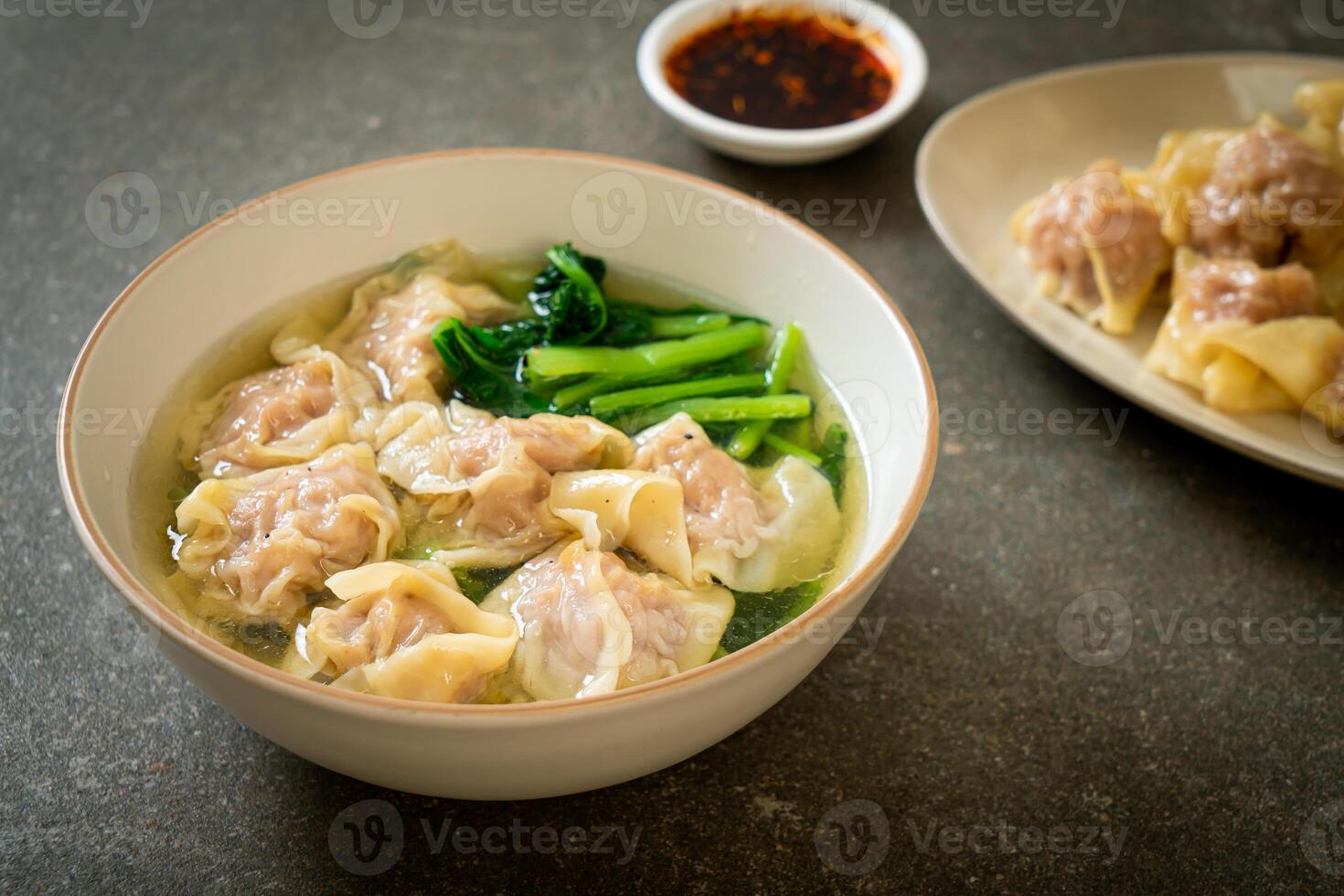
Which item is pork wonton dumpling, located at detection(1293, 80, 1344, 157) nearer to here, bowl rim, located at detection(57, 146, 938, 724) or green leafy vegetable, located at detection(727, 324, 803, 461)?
green leafy vegetable, located at detection(727, 324, 803, 461)

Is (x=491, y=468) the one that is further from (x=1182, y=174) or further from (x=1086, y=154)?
(x=1086, y=154)

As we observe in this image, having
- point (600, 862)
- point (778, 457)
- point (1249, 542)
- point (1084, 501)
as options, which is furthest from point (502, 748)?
point (1249, 542)

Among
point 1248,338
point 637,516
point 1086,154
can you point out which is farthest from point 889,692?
point 1086,154

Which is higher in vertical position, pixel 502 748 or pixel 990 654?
pixel 502 748

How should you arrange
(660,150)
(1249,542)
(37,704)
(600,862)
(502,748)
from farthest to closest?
1. (660,150)
2. (1249,542)
3. (37,704)
4. (600,862)
5. (502,748)

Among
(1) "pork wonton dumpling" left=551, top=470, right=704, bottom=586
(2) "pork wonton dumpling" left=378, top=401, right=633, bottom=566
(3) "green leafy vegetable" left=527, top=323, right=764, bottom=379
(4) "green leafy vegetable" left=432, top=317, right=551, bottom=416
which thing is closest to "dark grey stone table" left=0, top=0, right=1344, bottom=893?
(1) "pork wonton dumpling" left=551, top=470, right=704, bottom=586

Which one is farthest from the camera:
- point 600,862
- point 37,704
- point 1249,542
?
point 1249,542

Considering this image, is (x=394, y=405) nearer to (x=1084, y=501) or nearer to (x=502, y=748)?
(x=502, y=748)
